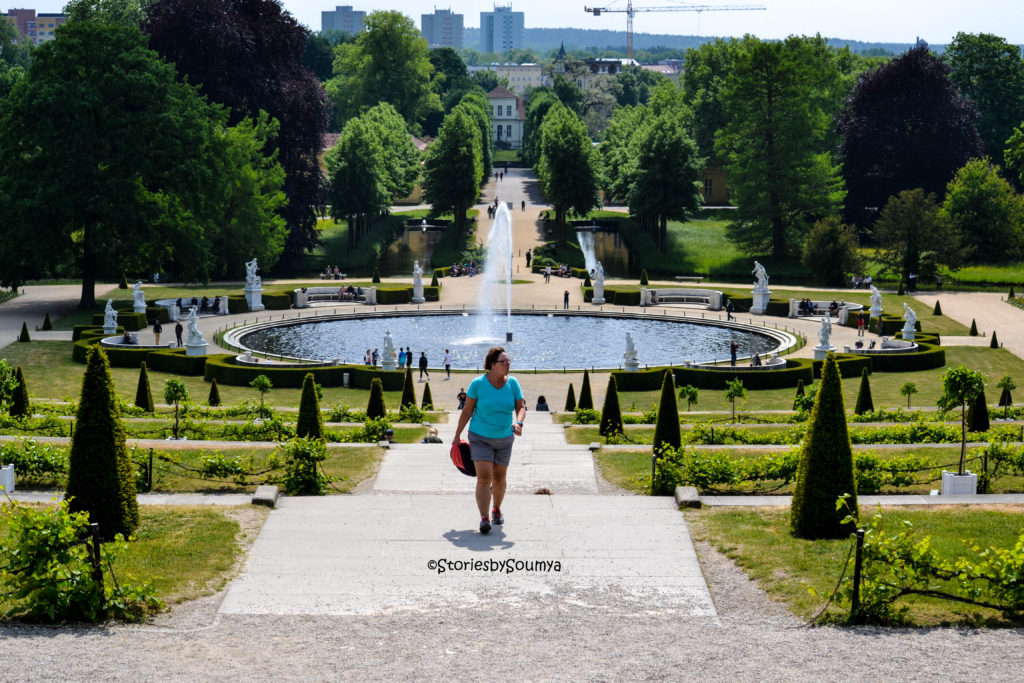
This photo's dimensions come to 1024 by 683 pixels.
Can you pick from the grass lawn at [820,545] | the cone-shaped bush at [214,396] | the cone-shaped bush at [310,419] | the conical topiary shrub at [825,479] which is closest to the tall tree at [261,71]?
the cone-shaped bush at [214,396]

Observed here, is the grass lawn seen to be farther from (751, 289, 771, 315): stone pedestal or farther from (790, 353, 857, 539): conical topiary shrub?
(751, 289, 771, 315): stone pedestal

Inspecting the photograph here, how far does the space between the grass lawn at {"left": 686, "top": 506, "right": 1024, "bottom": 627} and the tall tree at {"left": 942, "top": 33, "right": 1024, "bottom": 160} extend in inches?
3817

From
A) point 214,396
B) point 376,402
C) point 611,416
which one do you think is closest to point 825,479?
point 611,416

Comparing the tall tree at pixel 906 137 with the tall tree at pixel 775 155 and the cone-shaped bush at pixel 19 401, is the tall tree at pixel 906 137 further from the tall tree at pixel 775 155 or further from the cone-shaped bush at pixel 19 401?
the cone-shaped bush at pixel 19 401

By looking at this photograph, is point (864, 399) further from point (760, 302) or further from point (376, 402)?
point (760, 302)

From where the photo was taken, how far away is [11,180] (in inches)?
2360

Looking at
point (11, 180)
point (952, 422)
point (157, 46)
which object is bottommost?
point (952, 422)

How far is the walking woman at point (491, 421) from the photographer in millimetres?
15336

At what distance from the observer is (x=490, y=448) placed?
15.6 meters

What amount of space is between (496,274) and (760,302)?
20.2 metres

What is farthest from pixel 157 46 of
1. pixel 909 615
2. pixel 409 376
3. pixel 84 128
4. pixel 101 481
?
pixel 909 615

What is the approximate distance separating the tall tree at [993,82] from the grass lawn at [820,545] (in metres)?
96.9

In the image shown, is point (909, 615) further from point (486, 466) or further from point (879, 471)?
point (879, 471)

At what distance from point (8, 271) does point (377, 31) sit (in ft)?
261
